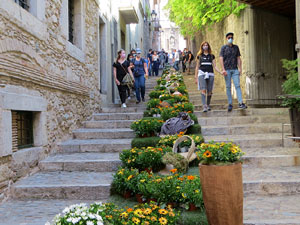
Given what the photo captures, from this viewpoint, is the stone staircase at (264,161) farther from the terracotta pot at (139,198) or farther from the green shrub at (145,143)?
the terracotta pot at (139,198)

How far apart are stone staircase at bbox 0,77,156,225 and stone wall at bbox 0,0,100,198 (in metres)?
0.24

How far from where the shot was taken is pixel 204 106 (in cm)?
760

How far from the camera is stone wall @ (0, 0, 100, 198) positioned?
394 cm

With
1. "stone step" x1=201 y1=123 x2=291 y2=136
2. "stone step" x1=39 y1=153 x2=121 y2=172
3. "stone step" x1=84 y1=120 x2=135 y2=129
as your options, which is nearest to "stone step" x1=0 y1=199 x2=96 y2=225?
"stone step" x1=39 y1=153 x2=121 y2=172

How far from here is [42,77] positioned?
5.05 m

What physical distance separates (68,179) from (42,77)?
5.96 ft

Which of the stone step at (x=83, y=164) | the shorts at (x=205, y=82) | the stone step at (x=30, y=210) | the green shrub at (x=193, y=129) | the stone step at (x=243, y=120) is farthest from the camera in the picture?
the shorts at (x=205, y=82)

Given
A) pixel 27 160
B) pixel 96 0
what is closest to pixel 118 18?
pixel 96 0

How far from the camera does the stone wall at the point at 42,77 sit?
12.9ft

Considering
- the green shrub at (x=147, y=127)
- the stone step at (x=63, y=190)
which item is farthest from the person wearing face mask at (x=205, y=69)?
the stone step at (x=63, y=190)

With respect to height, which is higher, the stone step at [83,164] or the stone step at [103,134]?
the stone step at [103,134]

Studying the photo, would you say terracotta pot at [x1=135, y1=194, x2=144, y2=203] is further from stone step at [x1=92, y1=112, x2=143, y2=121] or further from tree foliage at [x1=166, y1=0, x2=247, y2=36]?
tree foliage at [x1=166, y1=0, x2=247, y2=36]

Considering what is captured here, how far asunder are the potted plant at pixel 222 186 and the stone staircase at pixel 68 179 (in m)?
1.78

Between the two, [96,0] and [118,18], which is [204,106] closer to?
[96,0]
